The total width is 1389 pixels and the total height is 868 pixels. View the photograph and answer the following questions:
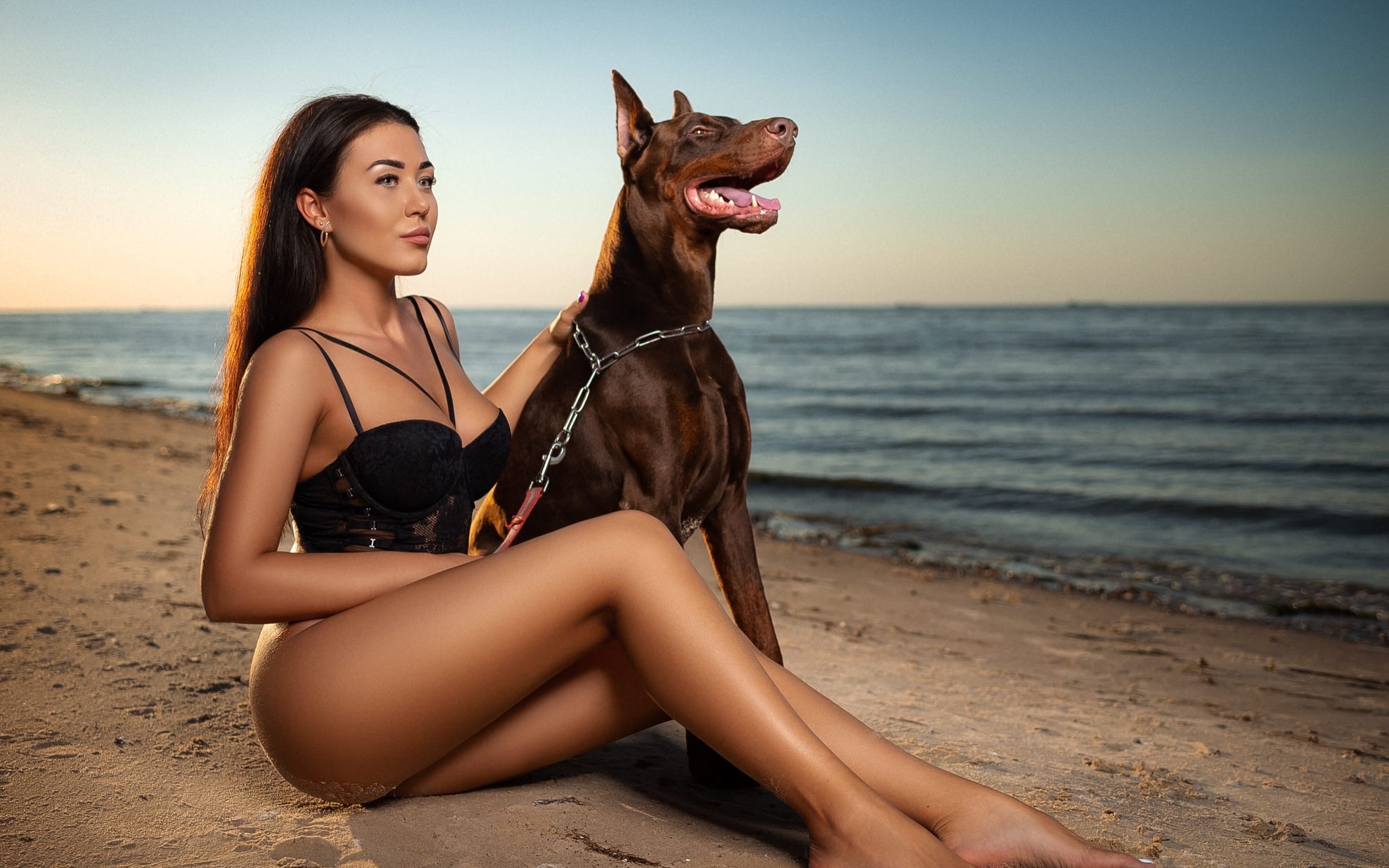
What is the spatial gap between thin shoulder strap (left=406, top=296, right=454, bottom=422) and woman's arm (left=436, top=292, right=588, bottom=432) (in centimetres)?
12

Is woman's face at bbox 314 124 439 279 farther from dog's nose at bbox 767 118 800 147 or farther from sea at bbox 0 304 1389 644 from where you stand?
dog's nose at bbox 767 118 800 147

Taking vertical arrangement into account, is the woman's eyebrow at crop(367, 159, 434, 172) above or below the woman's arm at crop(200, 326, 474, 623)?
above

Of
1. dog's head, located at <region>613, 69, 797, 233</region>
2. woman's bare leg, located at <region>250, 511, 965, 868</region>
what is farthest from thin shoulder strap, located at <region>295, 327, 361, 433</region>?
dog's head, located at <region>613, 69, 797, 233</region>

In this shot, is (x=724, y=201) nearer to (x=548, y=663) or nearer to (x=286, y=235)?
(x=286, y=235)

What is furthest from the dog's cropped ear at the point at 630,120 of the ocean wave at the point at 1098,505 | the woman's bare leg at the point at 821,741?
the ocean wave at the point at 1098,505

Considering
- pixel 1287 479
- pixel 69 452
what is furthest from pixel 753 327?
pixel 69 452

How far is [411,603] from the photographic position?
188 centimetres

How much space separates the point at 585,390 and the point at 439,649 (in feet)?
3.07

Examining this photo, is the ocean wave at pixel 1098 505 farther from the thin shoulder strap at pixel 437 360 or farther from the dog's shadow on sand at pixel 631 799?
the thin shoulder strap at pixel 437 360

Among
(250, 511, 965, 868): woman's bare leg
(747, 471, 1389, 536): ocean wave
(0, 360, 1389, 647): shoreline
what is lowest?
(0, 360, 1389, 647): shoreline

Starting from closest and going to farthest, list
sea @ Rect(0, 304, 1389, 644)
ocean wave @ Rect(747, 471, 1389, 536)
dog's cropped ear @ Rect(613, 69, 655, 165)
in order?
dog's cropped ear @ Rect(613, 69, 655, 165), sea @ Rect(0, 304, 1389, 644), ocean wave @ Rect(747, 471, 1389, 536)

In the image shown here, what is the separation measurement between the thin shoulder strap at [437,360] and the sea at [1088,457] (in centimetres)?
41

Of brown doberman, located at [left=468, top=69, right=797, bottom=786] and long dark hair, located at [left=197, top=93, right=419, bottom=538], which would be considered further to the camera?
brown doberman, located at [left=468, top=69, right=797, bottom=786]

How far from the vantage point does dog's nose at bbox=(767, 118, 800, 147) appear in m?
2.58
